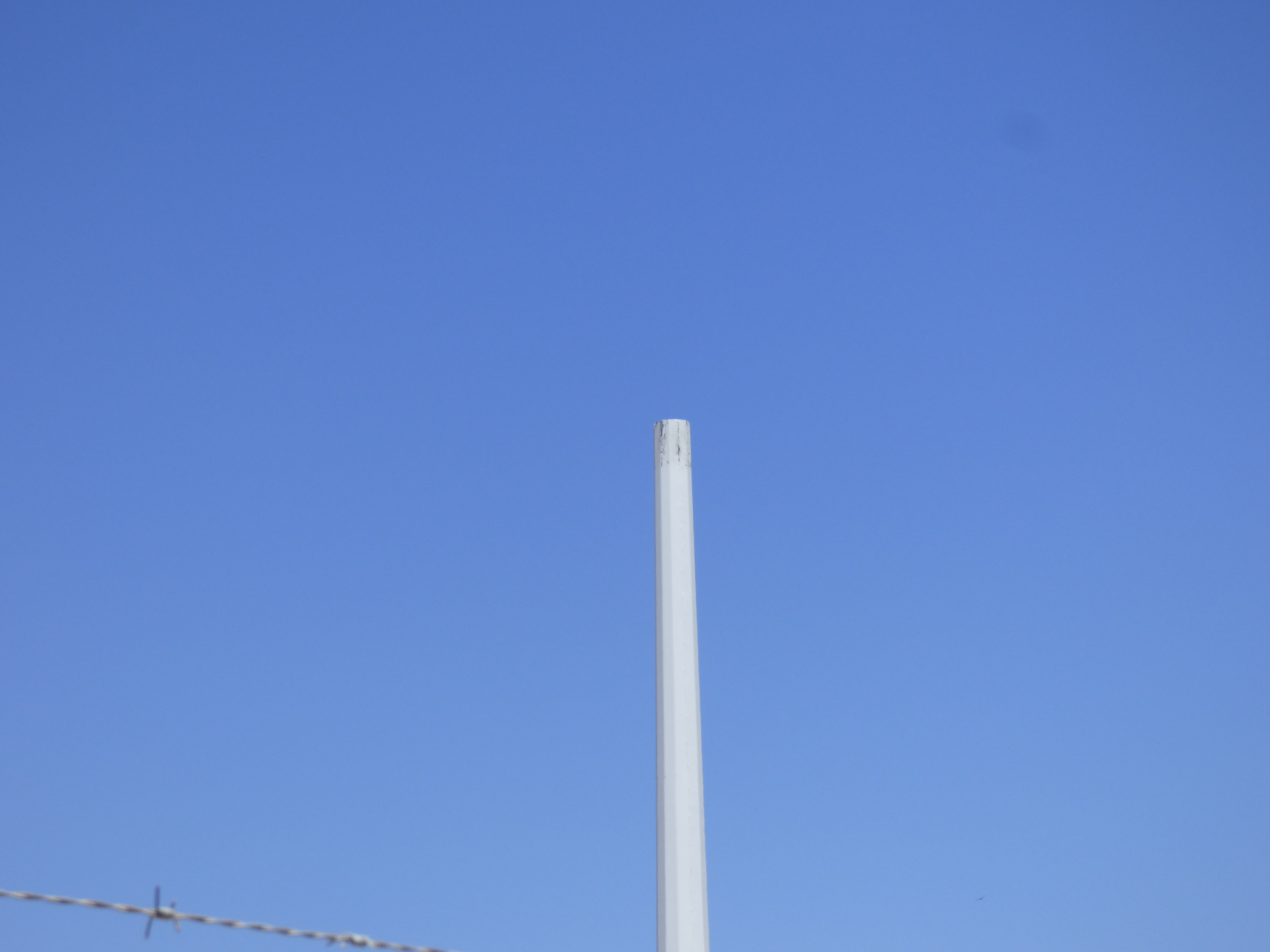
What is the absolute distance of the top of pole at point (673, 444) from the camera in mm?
10414

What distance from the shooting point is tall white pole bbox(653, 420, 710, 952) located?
9367 mm

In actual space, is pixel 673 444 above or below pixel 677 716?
above

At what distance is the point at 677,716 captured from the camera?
31.8 feet

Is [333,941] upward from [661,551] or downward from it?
downward

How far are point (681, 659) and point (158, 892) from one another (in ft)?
15.7

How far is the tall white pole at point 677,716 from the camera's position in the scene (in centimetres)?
937

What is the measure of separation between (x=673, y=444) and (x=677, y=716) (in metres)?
2.28

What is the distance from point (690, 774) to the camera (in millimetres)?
9531

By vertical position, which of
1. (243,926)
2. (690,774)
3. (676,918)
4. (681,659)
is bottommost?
(243,926)

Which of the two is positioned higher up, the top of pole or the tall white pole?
the top of pole

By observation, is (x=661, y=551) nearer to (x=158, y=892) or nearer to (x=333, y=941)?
(x=333, y=941)

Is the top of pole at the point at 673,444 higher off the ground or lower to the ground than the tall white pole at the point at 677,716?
higher

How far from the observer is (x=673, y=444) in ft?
34.3

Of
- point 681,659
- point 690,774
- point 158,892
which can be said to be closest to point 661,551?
point 681,659
